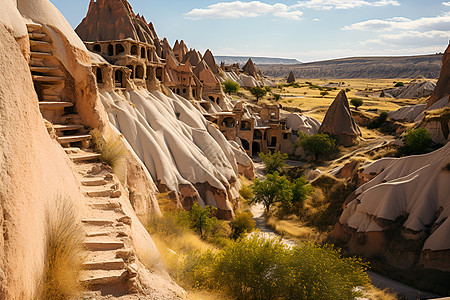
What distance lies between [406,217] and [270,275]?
9.65m

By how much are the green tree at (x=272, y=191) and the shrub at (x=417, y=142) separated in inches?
368

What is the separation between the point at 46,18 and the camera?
7930mm

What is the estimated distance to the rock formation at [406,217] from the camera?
12402 mm

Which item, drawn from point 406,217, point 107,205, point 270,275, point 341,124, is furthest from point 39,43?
point 341,124

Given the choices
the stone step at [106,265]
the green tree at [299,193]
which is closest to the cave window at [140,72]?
the green tree at [299,193]

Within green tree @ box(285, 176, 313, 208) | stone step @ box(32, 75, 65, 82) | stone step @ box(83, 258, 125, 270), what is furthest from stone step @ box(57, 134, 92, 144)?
green tree @ box(285, 176, 313, 208)

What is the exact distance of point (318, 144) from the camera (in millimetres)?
32969

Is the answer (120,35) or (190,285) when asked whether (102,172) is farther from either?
(120,35)

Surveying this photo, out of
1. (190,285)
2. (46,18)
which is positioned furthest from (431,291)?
(46,18)

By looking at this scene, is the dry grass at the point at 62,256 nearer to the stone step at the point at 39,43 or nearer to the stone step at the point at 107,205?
the stone step at the point at 107,205

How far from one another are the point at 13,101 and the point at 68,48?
176 inches

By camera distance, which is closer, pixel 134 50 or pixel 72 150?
pixel 72 150

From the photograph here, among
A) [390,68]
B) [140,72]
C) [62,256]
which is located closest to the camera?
[62,256]

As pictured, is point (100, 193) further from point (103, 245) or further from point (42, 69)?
point (42, 69)
